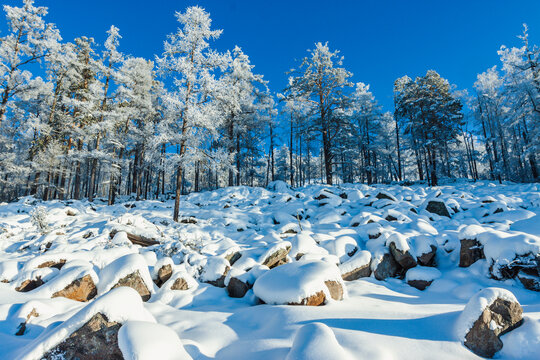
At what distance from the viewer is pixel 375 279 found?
5090 mm

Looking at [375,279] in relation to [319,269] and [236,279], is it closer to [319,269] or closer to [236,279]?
[319,269]

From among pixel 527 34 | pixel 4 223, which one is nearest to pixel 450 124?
pixel 527 34

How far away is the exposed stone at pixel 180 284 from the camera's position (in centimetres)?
448

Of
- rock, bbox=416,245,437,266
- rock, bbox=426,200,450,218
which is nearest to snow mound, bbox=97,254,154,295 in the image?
rock, bbox=416,245,437,266

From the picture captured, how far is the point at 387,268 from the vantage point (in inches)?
209

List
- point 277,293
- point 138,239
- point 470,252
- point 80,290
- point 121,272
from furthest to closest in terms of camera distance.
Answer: point 138,239
point 470,252
point 121,272
point 80,290
point 277,293

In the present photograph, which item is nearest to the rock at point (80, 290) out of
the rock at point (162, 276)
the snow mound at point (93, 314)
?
the rock at point (162, 276)

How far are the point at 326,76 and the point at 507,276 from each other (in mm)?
15580

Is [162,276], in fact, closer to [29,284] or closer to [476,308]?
[29,284]

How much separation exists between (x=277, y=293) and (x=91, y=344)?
2.23m

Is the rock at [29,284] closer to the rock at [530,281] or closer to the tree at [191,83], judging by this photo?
the tree at [191,83]

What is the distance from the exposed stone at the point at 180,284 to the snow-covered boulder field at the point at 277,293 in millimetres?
18

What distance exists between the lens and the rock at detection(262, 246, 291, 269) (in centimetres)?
530

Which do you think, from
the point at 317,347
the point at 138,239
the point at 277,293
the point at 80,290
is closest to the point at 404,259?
the point at 277,293
